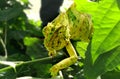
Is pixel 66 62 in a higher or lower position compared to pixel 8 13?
lower

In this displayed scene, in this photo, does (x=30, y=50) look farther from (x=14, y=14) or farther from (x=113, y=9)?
(x=113, y=9)

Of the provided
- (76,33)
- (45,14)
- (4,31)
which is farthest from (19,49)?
(76,33)

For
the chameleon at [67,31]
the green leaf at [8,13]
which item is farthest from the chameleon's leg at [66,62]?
the green leaf at [8,13]

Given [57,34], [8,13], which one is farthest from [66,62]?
[8,13]

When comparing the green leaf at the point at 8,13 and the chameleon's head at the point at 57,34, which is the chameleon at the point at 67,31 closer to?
the chameleon's head at the point at 57,34

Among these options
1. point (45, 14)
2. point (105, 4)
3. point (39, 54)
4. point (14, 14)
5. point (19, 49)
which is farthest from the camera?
point (45, 14)

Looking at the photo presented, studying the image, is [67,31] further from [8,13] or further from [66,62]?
[8,13]

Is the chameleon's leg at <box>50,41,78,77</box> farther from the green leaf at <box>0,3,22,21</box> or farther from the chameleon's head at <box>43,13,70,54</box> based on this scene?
the green leaf at <box>0,3,22,21</box>

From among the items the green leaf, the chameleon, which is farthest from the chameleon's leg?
the green leaf
